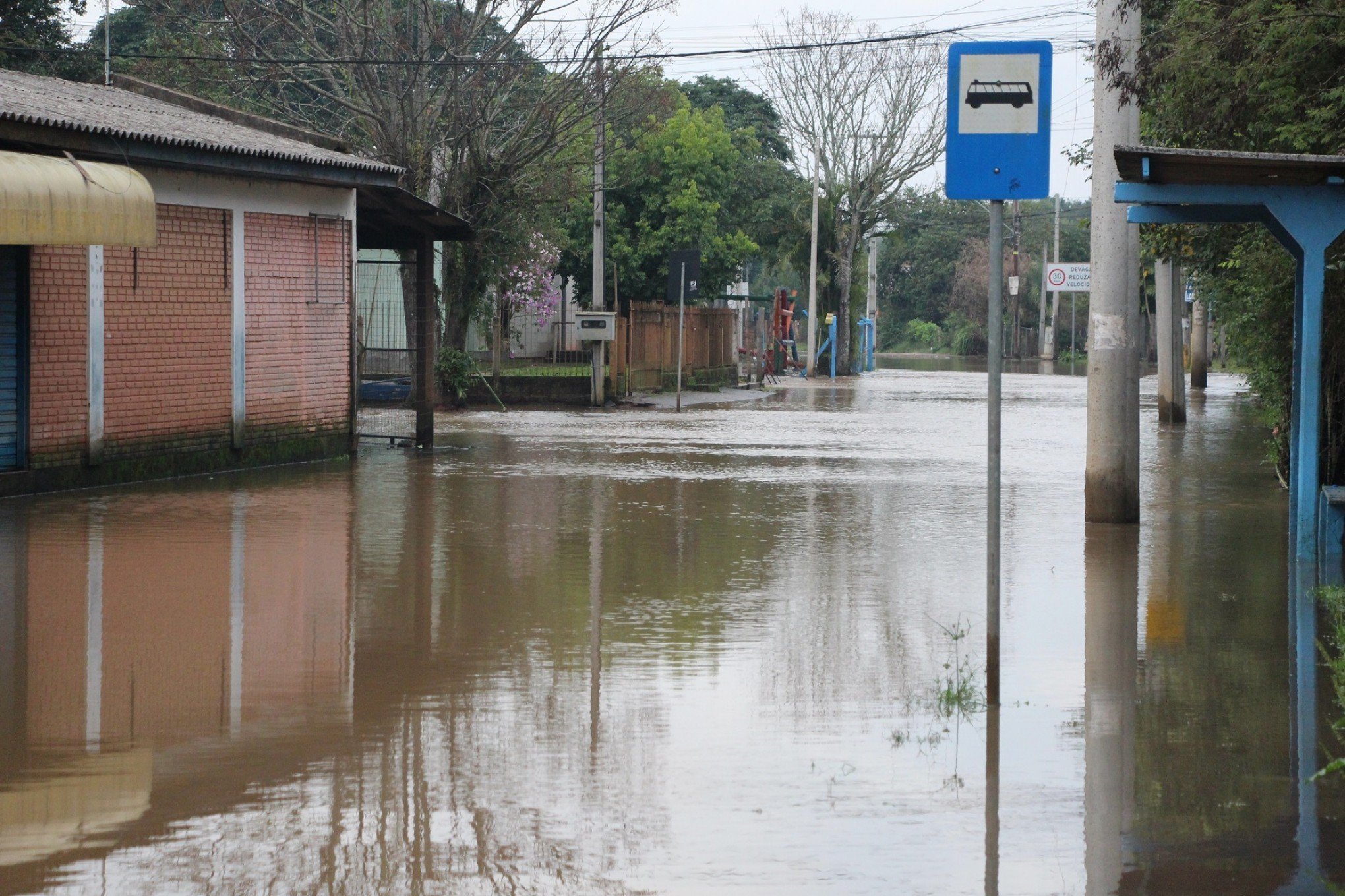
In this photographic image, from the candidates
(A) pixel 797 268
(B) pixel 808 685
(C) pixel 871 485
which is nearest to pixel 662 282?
(A) pixel 797 268

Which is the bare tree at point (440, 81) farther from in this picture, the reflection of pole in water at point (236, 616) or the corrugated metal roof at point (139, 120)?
the reflection of pole in water at point (236, 616)

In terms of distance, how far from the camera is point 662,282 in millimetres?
45688

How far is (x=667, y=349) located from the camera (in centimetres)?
3831

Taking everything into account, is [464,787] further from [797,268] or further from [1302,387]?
[797,268]

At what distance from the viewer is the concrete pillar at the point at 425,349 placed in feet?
70.5

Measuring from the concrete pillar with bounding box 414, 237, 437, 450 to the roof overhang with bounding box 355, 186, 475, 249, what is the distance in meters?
0.30

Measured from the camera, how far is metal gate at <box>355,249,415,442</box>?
24547mm

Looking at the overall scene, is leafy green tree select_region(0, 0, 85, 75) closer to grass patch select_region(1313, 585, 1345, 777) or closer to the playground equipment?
the playground equipment

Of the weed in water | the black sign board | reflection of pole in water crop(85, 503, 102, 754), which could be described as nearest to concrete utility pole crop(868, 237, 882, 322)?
the black sign board

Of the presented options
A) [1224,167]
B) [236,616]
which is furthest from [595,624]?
[1224,167]

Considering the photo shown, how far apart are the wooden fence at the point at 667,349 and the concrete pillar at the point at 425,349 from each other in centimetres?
1102

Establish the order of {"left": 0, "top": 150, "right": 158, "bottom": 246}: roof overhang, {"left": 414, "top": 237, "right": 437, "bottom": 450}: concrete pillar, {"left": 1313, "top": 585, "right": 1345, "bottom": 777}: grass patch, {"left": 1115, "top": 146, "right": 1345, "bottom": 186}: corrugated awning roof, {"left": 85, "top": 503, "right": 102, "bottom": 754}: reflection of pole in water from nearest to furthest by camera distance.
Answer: {"left": 1313, "top": 585, "right": 1345, "bottom": 777}: grass patch
{"left": 85, "top": 503, "right": 102, "bottom": 754}: reflection of pole in water
{"left": 1115, "top": 146, "right": 1345, "bottom": 186}: corrugated awning roof
{"left": 0, "top": 150, "right": 158, "bottom": 246}: roof overhang
{"left": 414, "top": 237, "right": 437, "bottom": 450}: concrete pillar

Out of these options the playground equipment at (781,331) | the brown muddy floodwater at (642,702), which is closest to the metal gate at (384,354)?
the brown muddy floodwater at (642,702)

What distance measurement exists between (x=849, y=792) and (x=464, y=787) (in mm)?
1388
